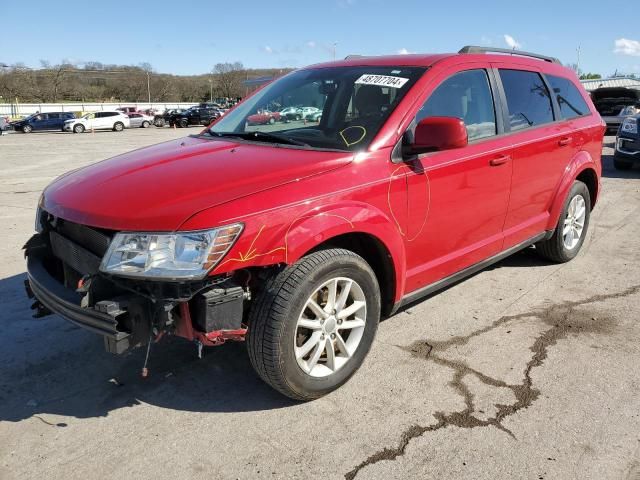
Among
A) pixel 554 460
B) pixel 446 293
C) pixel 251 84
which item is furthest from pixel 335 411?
pixel 251 84

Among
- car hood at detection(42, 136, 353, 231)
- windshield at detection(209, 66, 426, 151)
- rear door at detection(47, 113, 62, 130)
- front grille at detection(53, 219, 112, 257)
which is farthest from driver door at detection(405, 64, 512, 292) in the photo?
rear door at detection(47, 113, 62, 130)

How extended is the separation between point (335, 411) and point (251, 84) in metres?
3.49

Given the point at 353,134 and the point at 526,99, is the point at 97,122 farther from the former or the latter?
the point at 353,134

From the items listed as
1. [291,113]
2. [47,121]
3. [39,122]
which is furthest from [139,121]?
[291,113]

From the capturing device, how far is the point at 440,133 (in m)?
3.04

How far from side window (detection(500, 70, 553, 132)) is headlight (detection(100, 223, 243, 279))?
104 inches

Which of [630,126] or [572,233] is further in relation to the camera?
[630,126]

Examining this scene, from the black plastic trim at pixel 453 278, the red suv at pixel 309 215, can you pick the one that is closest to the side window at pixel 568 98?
the red suv at pixel 309 215

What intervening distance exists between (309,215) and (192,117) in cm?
4451

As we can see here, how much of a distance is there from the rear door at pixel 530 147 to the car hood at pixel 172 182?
1.77 metres

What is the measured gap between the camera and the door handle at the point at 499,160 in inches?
150

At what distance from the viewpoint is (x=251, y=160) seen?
305cm

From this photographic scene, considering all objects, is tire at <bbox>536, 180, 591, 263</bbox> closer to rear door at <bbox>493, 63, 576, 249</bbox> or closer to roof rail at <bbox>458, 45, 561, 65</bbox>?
rear door at <bbox>493, 63, 576, 249</bbox>

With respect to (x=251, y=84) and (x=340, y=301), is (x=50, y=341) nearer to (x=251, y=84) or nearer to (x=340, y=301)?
(x=340, y=301)
